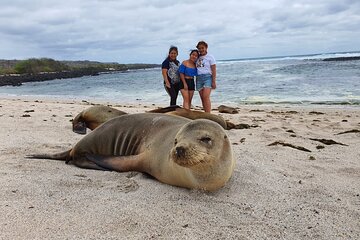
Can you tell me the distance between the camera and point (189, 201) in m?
3.24

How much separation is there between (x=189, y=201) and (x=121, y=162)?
1221 millimetres

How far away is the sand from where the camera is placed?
2.65 metres

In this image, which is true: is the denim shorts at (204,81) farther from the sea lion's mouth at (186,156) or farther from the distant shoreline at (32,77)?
the distant shoreline at (32,77)

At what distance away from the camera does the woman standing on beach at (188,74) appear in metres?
7.79

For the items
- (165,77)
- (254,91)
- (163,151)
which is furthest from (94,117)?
(254,91)

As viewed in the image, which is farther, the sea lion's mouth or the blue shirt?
the blue shirt

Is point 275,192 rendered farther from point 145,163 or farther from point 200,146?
point 145,163

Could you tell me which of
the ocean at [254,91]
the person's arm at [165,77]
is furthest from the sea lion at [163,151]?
the ocean at [254,91]

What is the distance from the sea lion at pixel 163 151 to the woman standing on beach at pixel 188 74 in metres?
3.21

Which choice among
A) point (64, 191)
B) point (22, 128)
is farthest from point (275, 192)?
point (22, 128)

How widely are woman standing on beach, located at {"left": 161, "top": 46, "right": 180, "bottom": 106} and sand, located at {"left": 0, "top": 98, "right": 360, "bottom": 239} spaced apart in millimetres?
3094

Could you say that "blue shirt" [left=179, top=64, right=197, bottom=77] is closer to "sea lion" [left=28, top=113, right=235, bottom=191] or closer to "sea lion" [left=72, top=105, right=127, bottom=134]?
"sea lion" [left=72, top=105, right=127, bottom=134]

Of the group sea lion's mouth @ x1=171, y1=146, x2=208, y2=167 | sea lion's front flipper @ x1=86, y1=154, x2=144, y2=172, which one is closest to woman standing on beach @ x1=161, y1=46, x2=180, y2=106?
sea lion's front flipper @ x1=86, y1=154, x2=144, y2=172

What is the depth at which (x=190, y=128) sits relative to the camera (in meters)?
3.48
